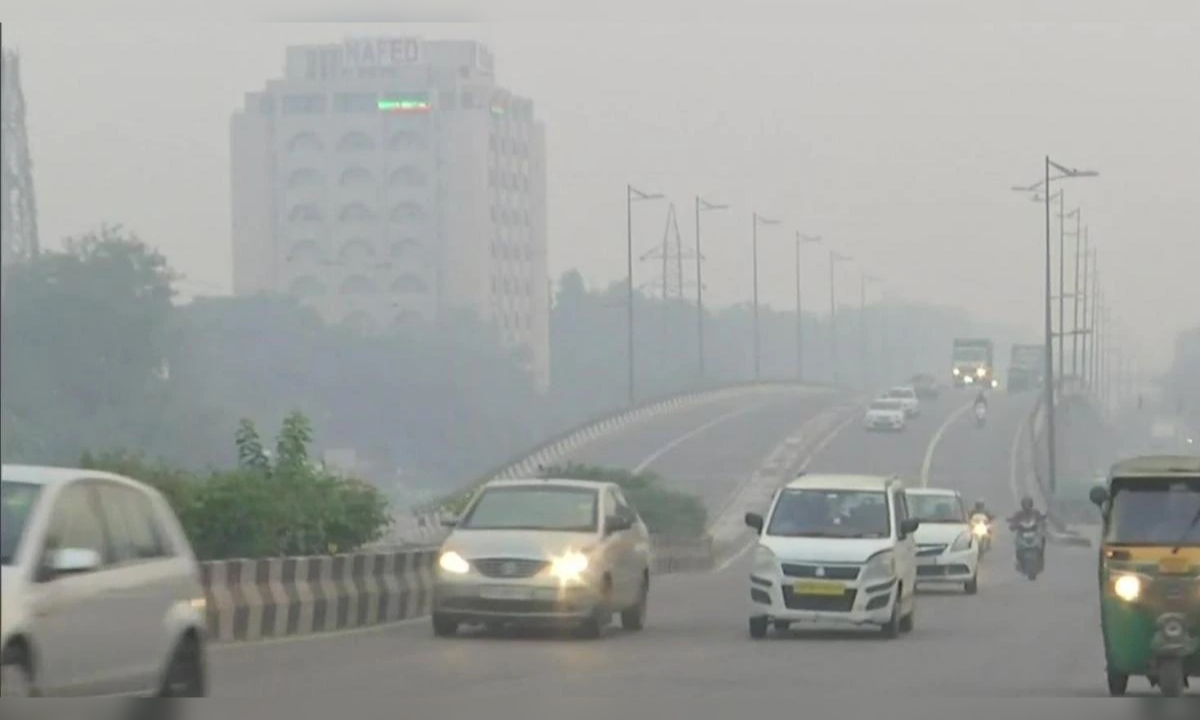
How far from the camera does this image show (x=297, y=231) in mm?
118812

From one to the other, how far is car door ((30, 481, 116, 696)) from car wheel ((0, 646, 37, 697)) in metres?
0.06

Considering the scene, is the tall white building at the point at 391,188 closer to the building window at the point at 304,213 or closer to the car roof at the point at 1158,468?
the building window at the point at 304,213

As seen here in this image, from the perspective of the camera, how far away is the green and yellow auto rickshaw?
17359mm

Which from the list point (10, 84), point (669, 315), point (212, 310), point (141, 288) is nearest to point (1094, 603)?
point (10, 84)

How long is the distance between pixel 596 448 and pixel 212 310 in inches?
605

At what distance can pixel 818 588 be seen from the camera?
2644 centimetres

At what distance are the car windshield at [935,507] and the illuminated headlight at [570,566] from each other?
1559 centimetres

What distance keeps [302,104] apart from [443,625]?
91.3 metres

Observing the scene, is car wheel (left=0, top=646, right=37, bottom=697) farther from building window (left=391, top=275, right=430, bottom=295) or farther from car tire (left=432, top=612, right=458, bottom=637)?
building window (left=391, top=275, right=430, bottom=295)

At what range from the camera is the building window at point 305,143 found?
113938 mm

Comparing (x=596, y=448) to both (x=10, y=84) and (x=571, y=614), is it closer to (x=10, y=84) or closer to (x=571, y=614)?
(x=10, y=84)

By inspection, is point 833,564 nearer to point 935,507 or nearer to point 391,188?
point 935,507

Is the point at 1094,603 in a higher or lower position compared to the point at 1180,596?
lower

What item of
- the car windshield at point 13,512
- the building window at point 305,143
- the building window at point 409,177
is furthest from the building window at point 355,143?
the car windshield at point 13,512
